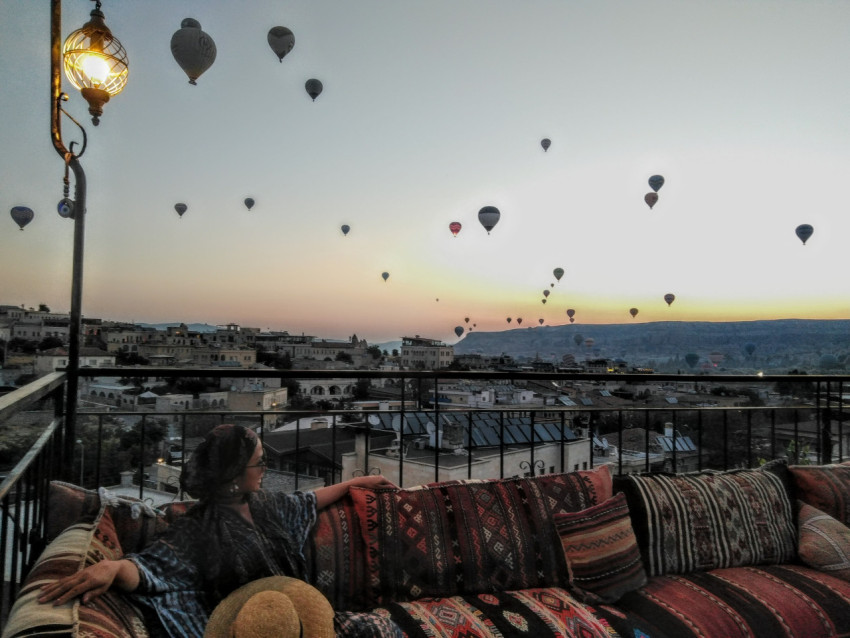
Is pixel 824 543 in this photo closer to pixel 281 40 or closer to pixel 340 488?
pixel 340 488

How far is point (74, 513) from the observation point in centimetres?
138

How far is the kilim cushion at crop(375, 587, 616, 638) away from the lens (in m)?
1.48

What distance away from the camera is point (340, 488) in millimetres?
1721

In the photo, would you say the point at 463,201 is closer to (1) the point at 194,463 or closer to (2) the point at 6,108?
(2) the point at 6,108

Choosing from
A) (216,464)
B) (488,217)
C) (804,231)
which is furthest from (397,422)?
(804,231)

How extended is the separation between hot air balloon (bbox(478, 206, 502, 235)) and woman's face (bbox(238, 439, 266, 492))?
7412 mm

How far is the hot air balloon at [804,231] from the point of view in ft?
27.5

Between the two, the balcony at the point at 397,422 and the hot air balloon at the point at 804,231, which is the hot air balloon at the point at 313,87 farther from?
the hot air balloon at the point at 804,231

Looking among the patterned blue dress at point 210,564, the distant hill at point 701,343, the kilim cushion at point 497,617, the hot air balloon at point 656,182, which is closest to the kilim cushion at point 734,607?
the kilim cushion at point 497,617

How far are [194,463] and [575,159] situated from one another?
A: 7783 millimetres

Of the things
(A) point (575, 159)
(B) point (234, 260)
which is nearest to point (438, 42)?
(A) point (575, 159)

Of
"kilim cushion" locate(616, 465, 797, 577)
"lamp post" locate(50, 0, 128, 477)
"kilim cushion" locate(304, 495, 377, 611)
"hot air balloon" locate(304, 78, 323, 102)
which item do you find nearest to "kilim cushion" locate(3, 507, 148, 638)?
"kilim cushion" locate(304, 495, 377, 611)

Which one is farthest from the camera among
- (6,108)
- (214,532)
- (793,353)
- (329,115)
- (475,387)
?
(329,115)

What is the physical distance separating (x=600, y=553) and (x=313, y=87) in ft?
24.6
